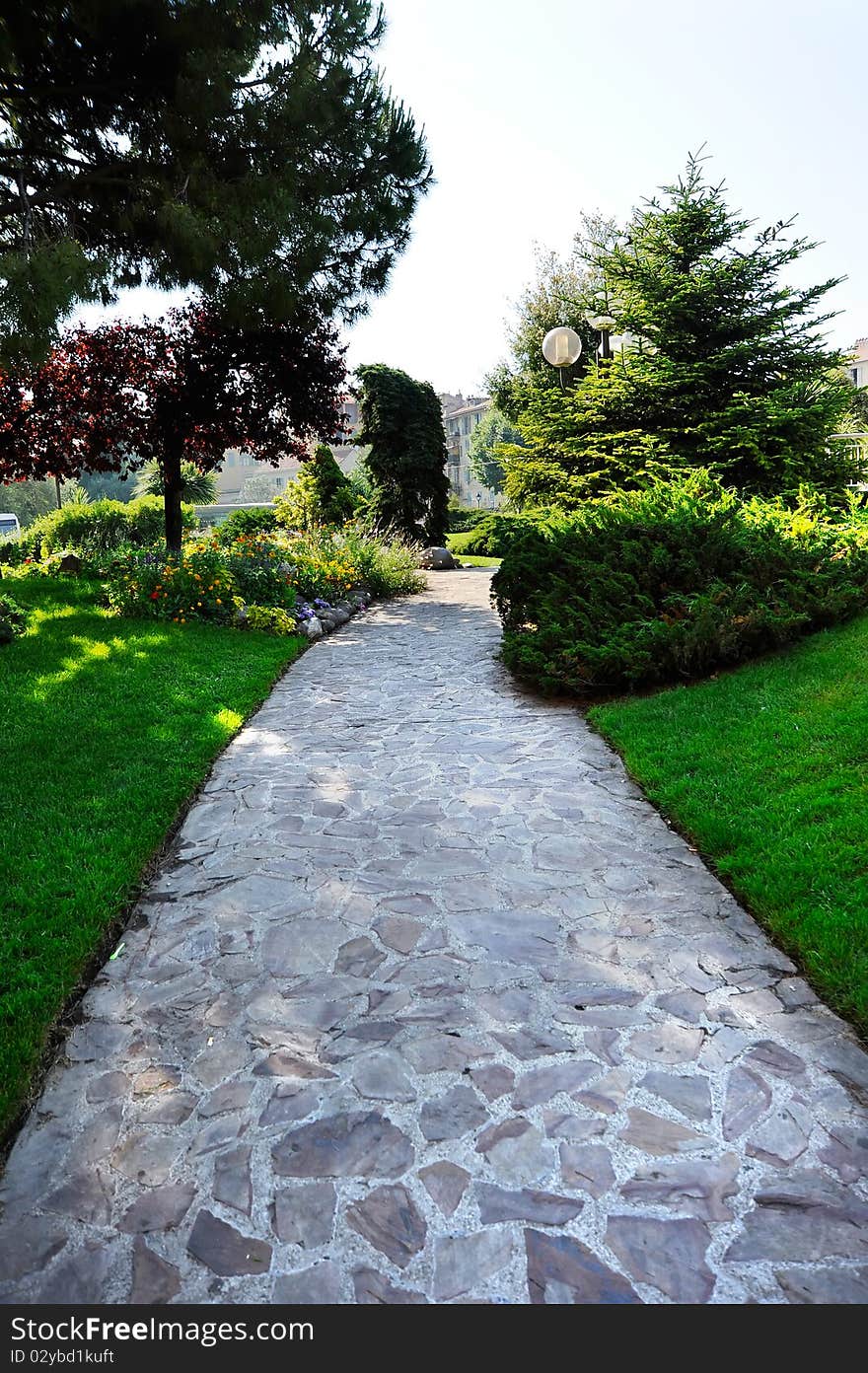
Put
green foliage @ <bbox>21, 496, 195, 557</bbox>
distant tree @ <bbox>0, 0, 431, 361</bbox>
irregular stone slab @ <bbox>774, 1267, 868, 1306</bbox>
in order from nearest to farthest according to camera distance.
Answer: irregular stone slab @ <bbox>774, 1267, 868, 1306</bbox>
distant tree @ <bbox>0, 0, 431, 361</bbox>
green foliage @ <bbox>21, 496, 195, 557</bbox>

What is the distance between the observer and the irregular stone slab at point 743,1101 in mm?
2180

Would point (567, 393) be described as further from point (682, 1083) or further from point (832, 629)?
point (682, 1083)

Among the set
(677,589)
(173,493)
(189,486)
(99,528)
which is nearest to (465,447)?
(189,486)

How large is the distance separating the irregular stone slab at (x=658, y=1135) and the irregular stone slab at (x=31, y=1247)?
1.46 metres

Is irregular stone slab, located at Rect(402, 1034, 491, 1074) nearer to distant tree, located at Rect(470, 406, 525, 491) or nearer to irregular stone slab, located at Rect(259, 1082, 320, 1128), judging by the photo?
irregular stone slab, located at Rect(259, 1082, 320, 1128)

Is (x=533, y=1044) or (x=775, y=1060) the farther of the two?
(x=533, y=1044)

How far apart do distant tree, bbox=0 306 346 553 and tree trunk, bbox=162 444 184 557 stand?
2 cm

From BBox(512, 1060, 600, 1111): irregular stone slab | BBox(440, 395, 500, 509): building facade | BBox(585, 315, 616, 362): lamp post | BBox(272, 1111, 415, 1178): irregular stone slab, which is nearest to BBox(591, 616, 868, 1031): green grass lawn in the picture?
BBox(512, 1060, 600, 1111): irregular stone slab

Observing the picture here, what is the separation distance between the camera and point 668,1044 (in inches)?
99.3

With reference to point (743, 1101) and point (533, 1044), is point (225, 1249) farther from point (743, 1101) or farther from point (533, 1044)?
point (743, 1101)

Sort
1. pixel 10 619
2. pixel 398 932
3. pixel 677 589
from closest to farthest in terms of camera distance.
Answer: pixel 398 932 < pixel 677 589 < pixel 10 619

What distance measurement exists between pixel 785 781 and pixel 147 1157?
347 cm

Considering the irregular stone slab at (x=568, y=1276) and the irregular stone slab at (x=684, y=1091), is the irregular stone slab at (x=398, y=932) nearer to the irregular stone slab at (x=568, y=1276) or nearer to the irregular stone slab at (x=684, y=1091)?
the irregular stone slab at (x=684, y=1091)

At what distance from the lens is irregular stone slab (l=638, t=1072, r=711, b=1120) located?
224 centimetres
